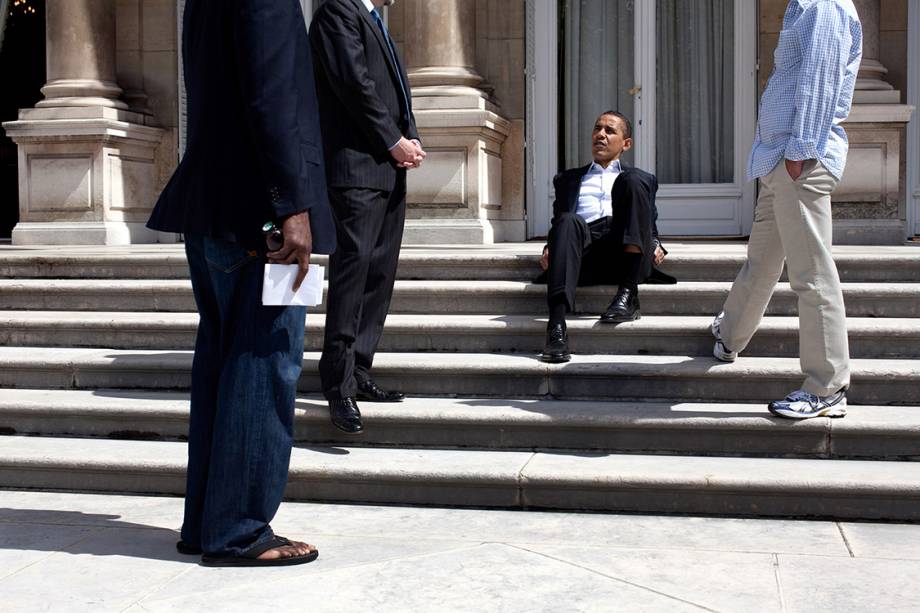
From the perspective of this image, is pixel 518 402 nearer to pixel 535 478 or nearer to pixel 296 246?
pixel 535 478

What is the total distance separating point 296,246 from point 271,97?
1.55 feet

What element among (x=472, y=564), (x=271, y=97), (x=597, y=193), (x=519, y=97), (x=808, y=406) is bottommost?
(x=472, y=564)

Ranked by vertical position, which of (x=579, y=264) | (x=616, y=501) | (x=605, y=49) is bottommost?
(x=616, y=501)

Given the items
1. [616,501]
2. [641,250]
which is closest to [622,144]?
[641,250]

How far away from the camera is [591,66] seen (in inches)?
456

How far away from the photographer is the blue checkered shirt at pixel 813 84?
203 inches

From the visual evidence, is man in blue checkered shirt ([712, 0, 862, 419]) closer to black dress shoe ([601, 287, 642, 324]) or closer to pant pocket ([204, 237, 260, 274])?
black dress shoe ([601, 287, 642, 324])

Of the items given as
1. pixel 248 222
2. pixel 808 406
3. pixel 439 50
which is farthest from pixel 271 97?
pixel 439 50

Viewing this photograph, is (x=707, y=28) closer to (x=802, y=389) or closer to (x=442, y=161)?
(x=442, y=161)

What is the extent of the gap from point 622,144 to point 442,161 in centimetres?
303

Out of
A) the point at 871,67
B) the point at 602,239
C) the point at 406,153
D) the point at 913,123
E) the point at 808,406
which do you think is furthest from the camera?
the point at 913,123

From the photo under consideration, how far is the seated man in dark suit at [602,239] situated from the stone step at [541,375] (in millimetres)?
198

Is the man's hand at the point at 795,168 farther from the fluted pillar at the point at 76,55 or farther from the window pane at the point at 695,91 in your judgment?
the fluted pillar at the point at 76,55

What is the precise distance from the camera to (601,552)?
168 inches
